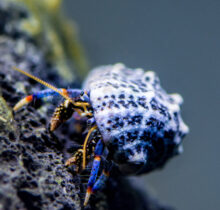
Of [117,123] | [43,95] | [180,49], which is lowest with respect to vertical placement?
[117,123]

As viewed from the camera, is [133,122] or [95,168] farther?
[133,122]

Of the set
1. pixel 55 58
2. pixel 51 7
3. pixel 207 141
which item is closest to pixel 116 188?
pixel 55 58

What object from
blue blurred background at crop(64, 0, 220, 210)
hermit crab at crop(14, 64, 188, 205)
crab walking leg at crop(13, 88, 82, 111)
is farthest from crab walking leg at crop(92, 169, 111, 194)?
blue blurred background at crop(64, 0, 220, 210)

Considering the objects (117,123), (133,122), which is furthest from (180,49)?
(117,123)

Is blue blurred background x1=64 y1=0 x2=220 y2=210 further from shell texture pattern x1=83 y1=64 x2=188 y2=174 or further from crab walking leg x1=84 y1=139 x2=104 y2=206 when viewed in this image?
crab walking leg x1=84 y1=139 x2=104 y2=206

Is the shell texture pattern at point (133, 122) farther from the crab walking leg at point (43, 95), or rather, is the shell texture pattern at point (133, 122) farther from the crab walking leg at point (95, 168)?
the crab walking leg at point (43, 95)

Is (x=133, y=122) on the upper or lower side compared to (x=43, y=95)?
lower

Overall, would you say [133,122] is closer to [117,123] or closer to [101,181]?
[117,123]
